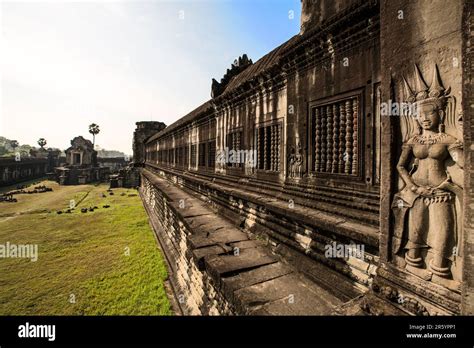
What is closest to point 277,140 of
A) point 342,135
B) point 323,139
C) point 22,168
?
point 323,139

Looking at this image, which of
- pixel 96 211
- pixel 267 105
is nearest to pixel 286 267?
pixel 267 105

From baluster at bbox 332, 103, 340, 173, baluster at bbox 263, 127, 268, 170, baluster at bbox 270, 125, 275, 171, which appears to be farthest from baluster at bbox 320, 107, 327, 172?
baluster at bbox 263, 127, 268, 170

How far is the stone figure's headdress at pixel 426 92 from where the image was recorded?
203cm

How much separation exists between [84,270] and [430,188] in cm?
984

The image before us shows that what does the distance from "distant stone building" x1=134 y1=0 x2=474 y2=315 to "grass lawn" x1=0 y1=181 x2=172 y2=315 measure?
1654 millimetres

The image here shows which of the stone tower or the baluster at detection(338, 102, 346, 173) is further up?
the stone tower

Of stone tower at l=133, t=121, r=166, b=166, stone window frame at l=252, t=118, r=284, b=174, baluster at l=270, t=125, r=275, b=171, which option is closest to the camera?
stone window frame at l=252, t=118, r=284, b=174

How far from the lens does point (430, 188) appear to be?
82.3 inches

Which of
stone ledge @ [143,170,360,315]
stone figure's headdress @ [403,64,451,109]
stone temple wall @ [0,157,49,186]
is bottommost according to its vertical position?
stone ledge @ [143,170,360,315]

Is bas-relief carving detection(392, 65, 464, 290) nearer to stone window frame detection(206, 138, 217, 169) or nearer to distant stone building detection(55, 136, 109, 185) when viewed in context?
stone window frame detection(206, 138, 217, 169)

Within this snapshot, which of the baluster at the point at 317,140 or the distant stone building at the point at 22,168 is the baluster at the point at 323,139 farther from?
the distant stone building at the point at 22,168

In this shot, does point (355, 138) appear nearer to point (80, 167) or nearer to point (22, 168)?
point (80, 167)

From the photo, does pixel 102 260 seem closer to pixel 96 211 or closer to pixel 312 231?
pixel 312 231

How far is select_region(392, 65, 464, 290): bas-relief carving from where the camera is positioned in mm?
1964
